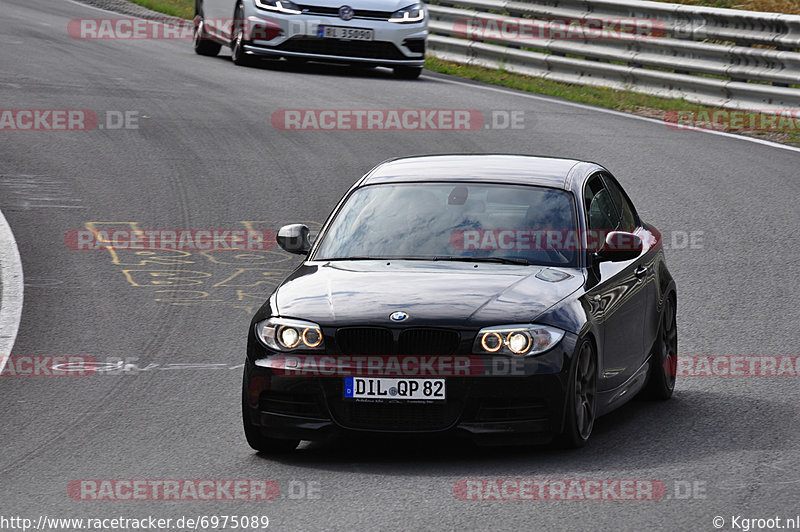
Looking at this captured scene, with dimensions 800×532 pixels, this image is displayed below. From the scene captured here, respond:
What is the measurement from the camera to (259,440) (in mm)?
7266

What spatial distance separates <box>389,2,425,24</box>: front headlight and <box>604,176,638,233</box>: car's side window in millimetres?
12100

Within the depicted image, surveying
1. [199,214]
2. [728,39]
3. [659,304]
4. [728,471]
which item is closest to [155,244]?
[199,214]

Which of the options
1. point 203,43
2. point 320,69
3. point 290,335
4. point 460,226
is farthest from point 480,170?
point 203,43

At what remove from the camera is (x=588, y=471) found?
680 cm

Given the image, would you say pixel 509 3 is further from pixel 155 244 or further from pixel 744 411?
pixel 744 411

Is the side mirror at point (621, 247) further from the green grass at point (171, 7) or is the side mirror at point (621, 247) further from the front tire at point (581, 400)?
the green grass at point (171, 7)

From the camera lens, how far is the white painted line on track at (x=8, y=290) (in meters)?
9.59

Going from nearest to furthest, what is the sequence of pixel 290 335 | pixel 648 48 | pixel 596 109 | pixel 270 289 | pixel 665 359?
pixel 290 335, pixel 665 359, pixel 270 289, pixel 596 109, pixel 648 48

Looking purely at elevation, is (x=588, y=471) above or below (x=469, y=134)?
above

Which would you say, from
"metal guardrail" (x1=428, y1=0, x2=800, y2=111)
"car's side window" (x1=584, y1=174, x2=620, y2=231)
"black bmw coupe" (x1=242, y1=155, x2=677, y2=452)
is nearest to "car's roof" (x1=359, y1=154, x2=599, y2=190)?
"black bmw coupe" (x1=242, y1=155, x2=677, y2=452)

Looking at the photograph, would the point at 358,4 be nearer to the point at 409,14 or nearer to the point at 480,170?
the point at 409,14

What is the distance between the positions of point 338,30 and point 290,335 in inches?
558

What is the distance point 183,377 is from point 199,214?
4.66 m

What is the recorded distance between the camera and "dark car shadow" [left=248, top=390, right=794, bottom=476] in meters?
7.02
